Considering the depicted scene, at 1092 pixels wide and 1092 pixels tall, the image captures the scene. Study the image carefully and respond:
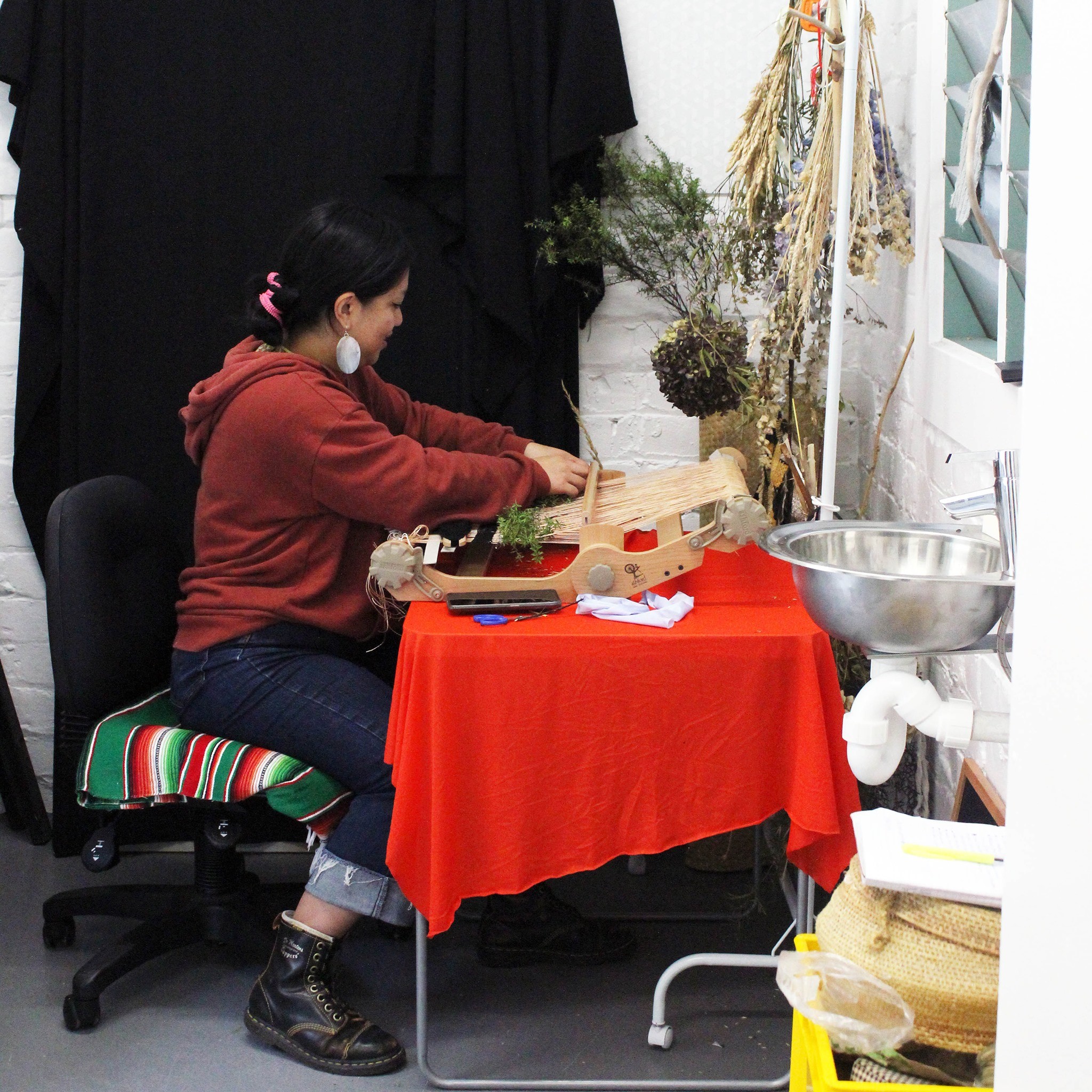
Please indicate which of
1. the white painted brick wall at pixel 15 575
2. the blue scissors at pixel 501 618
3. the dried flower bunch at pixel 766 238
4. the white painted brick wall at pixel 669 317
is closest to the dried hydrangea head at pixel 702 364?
the dried flower bunch at pixel 766 238

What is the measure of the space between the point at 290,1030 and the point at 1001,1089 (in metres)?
1.48

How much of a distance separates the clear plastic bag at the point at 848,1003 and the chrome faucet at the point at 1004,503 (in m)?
0.43

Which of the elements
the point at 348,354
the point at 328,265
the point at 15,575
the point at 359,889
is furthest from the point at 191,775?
the point at 15,575

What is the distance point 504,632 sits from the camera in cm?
189

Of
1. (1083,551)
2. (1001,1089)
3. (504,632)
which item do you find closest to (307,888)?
(504,632)

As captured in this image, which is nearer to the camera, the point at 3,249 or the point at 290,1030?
the point at 290,1030

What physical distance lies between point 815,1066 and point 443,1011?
4.00 feet

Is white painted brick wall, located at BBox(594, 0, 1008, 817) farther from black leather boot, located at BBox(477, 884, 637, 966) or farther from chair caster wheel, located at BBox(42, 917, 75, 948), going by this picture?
chair caster wheel, located at BBox(42, 917, 75, 948)

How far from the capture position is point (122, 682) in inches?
90.2

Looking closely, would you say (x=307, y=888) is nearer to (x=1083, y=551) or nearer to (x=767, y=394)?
(x=767, y=394)

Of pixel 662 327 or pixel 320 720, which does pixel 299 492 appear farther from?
pixel 662 327

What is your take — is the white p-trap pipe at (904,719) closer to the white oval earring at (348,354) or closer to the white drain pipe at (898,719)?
the white drain pipe at (898,719)

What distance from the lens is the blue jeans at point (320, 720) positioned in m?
2.13

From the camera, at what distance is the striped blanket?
2135 mm
